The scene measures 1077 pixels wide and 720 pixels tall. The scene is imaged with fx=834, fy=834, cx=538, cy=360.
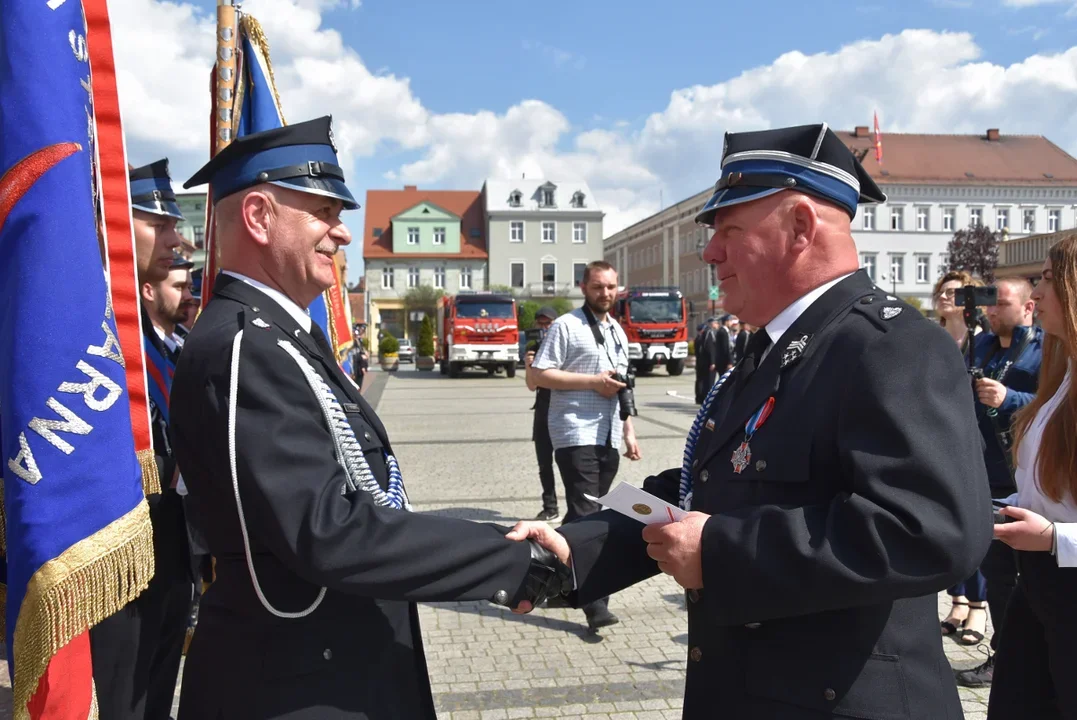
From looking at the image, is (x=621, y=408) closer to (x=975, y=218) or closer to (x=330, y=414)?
(x=330, y=414)

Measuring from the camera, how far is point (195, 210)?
54781mm

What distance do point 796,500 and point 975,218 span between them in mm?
67686

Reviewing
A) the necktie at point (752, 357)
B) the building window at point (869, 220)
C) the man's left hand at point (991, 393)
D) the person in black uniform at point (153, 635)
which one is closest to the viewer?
the necktie at point (752, 357)

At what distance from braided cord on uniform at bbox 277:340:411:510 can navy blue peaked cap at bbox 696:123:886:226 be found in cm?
102

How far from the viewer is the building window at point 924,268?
61.3 m

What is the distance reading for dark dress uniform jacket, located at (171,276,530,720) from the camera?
174 centimetres

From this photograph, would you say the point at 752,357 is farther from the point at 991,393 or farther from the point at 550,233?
the point at 550,233

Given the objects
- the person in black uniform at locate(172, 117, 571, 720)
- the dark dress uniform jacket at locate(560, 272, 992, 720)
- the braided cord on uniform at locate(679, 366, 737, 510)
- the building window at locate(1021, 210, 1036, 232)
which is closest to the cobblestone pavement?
the braided cord on uniform at locate(679, 366, 737, 510)

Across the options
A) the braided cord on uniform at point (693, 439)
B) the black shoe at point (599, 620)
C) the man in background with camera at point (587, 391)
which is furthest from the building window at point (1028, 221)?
the braided cord on uniform at point (693, 439)

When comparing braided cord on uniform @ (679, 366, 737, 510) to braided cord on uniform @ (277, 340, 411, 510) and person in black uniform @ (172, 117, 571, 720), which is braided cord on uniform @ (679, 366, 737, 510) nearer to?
person in black uniform @ (172, 117, 571, 720)

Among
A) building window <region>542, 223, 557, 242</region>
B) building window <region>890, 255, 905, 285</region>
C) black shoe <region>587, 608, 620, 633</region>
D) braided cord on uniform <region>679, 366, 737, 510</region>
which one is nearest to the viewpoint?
braided cord on uniform <region>679, 366, 737, 510</region>

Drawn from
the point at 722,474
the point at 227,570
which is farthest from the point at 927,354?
the point at 227,570

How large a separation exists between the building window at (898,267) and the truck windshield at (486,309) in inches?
1625

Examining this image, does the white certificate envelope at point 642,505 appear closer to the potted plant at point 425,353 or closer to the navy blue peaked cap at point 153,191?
the navy blue peaked cap at point 153,191
